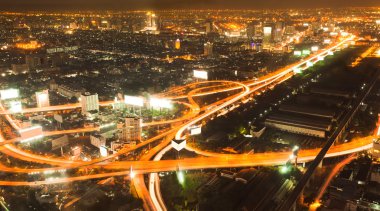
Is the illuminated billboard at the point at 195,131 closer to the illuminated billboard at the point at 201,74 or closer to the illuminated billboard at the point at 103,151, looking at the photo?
the illuminated billboard at the point at 103,151

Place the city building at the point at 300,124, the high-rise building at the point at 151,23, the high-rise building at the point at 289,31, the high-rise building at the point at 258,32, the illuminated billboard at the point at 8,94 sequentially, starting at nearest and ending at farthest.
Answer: the city building at the point at 300,124
the illuminated billboard at the point at 8,94
the high-rise building at the point at 289,31
the high-rise building at the point at 258,32
the high-rise building at the point at 151,23

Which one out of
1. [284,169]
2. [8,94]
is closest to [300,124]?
[284,169]

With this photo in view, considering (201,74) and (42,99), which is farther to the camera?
(201,74)

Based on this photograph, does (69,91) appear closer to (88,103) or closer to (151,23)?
(88,103)

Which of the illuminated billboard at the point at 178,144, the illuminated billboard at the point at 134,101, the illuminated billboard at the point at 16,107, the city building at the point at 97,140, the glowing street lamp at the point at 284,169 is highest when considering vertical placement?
the illuminated billboard at the point at 134,101

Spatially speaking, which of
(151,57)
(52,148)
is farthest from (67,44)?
(52,148)

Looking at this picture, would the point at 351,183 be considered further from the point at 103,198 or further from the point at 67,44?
the point at 67,44

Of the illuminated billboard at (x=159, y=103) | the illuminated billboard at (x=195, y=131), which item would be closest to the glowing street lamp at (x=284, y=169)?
the illuminated billboard at (x=195, y=131)
